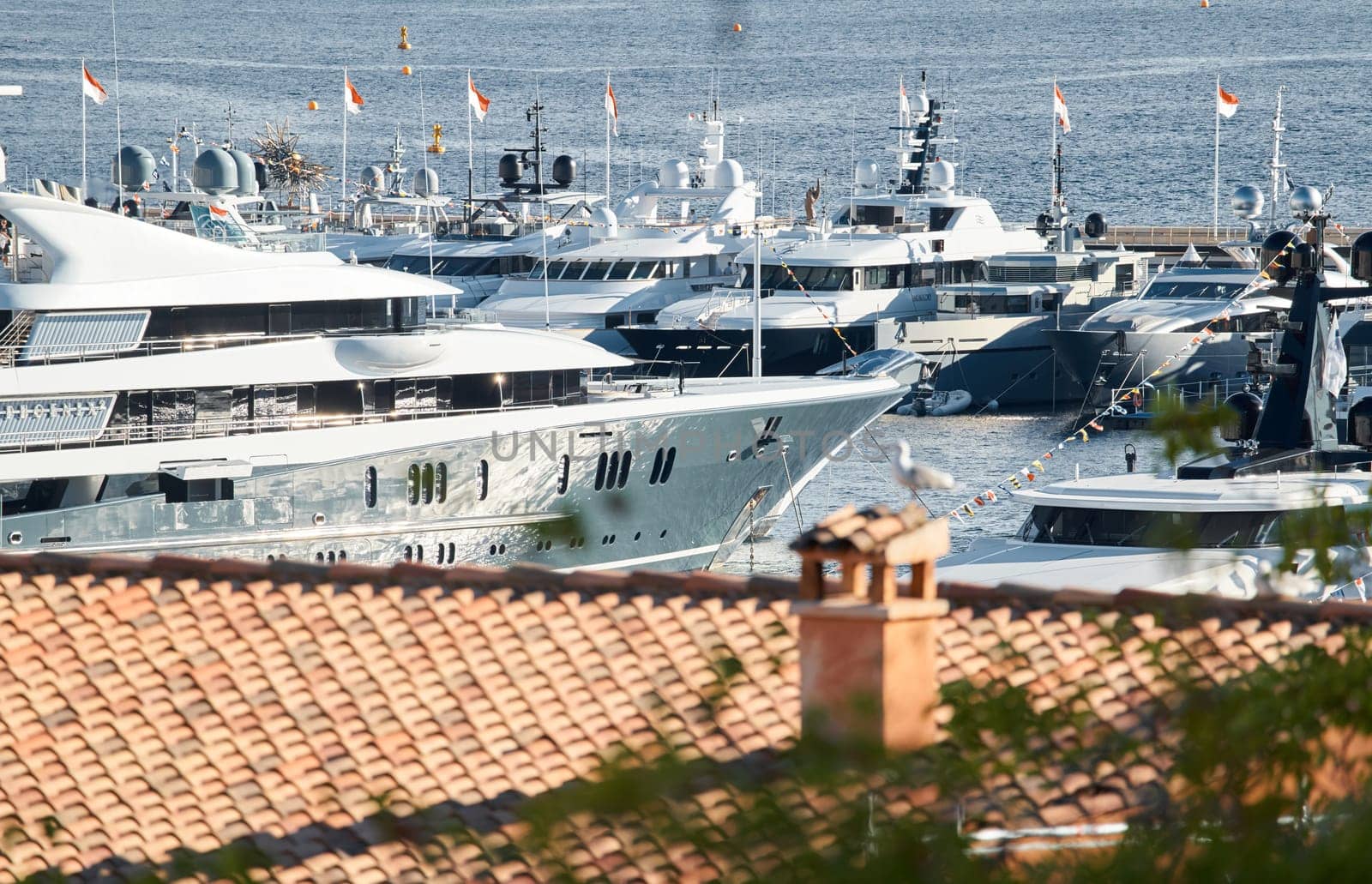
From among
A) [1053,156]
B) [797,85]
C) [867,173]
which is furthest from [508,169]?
[797,85]

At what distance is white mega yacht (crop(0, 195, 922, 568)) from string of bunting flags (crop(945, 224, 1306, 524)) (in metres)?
4.27

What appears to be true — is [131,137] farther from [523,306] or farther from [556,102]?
[523,306]

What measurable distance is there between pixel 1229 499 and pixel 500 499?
31.4 feet

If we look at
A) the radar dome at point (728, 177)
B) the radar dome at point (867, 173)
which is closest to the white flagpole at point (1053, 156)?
the radar dome at point (867, 173)

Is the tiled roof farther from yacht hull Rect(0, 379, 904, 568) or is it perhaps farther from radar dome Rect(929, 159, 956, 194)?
radar dome Rect(929, 159, 956, 194)

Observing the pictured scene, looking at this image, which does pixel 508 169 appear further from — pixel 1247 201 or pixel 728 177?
pixel 1247 201

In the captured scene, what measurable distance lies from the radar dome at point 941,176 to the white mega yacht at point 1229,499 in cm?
Answer: 3097

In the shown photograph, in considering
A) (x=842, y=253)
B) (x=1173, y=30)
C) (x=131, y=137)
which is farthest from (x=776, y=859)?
(x=1173, y=30)

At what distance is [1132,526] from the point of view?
67.9ft

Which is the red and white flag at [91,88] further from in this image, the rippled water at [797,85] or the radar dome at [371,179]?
the rippled water at [797,85]

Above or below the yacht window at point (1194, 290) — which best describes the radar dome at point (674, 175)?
above

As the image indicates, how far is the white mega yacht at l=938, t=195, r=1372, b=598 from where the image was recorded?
65.2 ft

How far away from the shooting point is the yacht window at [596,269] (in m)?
50.6

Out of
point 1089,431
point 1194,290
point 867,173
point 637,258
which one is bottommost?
point 1089,431
